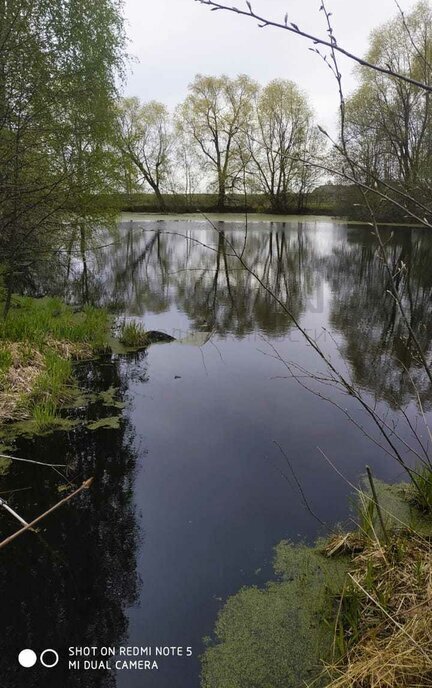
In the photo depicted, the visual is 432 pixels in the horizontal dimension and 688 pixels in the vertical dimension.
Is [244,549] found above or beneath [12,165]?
beneath

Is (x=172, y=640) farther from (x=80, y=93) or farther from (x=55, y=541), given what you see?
(x=80, y=93)

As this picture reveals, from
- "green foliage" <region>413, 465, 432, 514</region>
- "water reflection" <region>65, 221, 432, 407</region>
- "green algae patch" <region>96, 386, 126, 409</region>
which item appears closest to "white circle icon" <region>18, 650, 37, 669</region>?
"water reflection" <region>65, 221, 432, 407</region>

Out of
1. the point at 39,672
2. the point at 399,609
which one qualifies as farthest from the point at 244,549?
the point at 39,672

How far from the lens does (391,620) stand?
6.39 ft

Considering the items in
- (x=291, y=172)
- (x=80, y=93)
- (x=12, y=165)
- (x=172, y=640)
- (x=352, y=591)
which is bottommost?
(x=172, y=640)

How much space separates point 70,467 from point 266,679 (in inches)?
92.0

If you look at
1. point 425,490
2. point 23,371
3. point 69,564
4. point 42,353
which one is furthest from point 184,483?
point 42,353

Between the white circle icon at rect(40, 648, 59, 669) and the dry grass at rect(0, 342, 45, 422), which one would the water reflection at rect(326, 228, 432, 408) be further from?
the dry grass at rect(0, 342, 45, 422)

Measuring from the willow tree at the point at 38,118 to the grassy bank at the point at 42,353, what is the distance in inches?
27.3

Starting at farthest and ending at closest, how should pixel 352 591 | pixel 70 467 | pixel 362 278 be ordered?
pixel 362 278
pixel 70 467
pixel 352 591

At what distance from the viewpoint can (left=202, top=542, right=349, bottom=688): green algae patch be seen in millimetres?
2123

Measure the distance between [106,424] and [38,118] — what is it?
4.39 metres

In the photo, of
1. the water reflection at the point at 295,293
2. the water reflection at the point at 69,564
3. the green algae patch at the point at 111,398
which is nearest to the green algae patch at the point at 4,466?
the water reflection at the point at 69,564

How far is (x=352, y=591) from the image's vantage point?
225 cm
